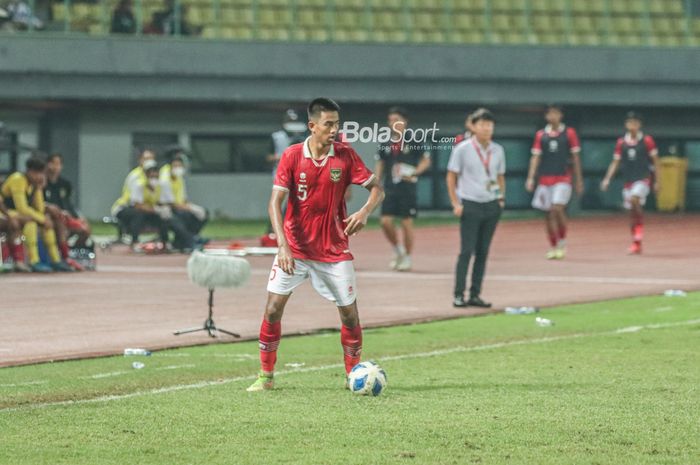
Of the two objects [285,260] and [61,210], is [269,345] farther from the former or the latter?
[61,210]

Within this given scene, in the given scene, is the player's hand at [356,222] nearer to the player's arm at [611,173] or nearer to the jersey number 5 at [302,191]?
the jersey number 5 at [302,191]

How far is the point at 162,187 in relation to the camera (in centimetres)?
2591

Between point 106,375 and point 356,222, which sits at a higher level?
point 356,222

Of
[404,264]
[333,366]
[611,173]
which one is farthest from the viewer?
[611,173]

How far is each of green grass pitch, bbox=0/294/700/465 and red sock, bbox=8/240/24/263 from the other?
8263 mm

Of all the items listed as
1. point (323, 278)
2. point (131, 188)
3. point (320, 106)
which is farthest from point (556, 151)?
point (320, 106)

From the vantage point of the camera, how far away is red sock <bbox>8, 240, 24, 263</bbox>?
68.5 ft

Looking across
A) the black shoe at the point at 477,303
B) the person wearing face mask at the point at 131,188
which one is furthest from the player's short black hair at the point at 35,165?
the black shoe at the point at 477,303

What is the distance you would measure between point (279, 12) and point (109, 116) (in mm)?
4567

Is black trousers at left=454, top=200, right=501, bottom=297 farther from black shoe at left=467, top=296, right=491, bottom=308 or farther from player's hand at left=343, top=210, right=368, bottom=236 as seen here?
player's hand at left=343, top=210, right=368, bottom=236

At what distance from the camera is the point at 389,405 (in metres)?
9.39

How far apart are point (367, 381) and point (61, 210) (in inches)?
550

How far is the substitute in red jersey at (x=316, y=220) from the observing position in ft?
32.5

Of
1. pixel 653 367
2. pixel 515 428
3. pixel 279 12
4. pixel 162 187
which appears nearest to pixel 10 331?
pixel 653 367
